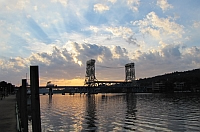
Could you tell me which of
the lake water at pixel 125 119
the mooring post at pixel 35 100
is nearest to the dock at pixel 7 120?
the lake water at pixel 125 119

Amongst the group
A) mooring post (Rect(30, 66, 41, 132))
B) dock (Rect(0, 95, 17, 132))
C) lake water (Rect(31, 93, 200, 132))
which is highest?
mooring post (Rect(30, 66, 41, 132))

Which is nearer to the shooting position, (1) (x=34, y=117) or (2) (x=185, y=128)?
(1) (x=34, y=117)

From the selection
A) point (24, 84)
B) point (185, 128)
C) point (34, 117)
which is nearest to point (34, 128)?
point (34, 117)

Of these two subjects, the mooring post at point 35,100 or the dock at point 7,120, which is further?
the dock at point 7,120

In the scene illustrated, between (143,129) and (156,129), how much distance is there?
1293mm

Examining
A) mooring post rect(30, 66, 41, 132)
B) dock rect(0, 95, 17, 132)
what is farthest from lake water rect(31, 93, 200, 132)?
mooring post rect(30, 66, 41, 132)

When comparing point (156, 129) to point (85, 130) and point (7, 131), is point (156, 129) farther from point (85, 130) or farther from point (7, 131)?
point (7, 131)

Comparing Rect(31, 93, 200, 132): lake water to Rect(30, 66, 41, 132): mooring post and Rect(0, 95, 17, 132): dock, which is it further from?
Rect(30, 66, 41, 132): mooring post

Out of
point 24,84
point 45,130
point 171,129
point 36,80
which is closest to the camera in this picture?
point 36,80

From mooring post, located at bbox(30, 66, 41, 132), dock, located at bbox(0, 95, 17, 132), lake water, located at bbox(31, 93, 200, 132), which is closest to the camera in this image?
mooring post, located at bbox(30, 66, 41, 132)

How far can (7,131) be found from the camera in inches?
715

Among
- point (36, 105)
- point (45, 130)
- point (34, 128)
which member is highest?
point (36, 105)

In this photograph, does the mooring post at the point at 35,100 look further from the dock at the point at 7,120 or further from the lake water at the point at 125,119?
the lake water at the point at 125,119

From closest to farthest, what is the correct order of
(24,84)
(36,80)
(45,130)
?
1. (36,80)
2. (24,84)
3. (45,130)
